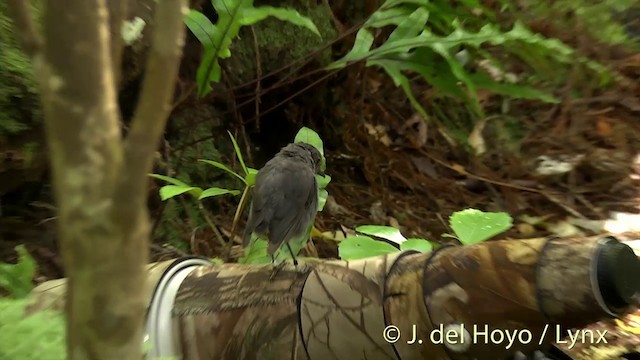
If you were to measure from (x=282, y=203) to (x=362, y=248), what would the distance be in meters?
0.18

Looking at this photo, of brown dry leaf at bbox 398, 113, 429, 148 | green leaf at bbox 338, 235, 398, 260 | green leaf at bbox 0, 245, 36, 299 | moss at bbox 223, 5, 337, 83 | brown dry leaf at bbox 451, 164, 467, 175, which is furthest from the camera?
brown dry leaf at bbox 398, 113, 429, 148

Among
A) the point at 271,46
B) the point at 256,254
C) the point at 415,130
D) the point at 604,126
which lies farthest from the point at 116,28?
the point at 604,126

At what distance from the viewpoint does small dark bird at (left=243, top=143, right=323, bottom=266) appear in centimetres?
93

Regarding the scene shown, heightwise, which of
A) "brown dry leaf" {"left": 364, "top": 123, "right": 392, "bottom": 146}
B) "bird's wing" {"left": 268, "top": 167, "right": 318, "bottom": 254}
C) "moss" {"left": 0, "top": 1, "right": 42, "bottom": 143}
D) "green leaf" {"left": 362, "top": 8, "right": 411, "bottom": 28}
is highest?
"green leaf" {"left": 362, "top": 8, "right": 411, "bottom": 28}

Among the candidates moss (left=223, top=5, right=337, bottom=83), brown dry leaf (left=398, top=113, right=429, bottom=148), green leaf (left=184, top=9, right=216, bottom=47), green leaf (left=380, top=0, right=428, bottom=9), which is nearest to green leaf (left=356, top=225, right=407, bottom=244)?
green leaf (left=184, top=9, right=216, bottom=47)

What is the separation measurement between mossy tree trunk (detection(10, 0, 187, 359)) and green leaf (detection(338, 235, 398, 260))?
0.64m

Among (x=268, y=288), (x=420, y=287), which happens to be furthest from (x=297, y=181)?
(x=420, y=287)

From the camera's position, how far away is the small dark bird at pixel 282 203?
3.07 feet

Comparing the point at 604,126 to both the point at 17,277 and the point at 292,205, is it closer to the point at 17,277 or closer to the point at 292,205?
the point at 292,205

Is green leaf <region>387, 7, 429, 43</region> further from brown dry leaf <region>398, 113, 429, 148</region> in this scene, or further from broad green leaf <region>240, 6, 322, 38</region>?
brown dry leaf <region>398, 113, 429, 148</region>

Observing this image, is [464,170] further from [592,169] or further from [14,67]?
[14,67]

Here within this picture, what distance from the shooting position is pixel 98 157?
384mm

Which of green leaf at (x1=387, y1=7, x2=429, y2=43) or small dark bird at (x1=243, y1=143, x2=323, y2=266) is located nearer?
small dark bird at (x1=243, y1=143, x2=323, y2=266)

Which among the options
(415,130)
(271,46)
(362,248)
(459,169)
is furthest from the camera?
(415,130)
